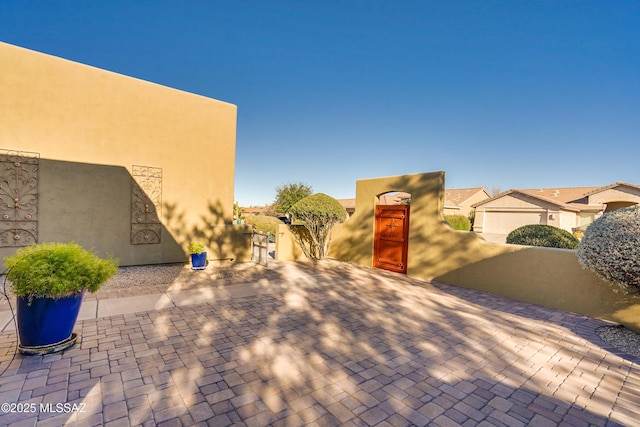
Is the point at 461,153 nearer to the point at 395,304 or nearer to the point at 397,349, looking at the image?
the point at 395,304

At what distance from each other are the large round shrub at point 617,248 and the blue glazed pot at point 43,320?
769cm

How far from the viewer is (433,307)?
5711 millimetres

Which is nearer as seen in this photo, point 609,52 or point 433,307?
point 433,307

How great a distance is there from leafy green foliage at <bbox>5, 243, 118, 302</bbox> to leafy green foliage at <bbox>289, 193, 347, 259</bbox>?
6.47m

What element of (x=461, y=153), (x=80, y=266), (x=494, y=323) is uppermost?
(x=461, y=153)

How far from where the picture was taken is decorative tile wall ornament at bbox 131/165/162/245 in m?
8.41

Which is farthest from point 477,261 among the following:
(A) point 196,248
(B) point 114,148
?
(B) point 114,148

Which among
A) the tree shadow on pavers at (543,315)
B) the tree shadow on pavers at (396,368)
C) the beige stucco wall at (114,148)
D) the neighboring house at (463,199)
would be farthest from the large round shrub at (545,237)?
→ the neighboring house at (463,199)

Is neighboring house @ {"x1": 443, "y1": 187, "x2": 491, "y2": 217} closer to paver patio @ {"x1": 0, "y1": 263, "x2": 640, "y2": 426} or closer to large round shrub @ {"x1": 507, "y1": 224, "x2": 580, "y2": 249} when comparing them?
large round shrub @ {"x1": 507, "y1": 224, "x2": 580, "y2": 249}

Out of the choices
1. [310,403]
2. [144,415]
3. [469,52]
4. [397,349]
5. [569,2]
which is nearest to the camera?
[144,415]

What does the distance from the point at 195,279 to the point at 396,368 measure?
574 cm

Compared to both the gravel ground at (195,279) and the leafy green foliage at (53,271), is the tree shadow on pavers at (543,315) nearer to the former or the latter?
the gravel ground at (195,279)

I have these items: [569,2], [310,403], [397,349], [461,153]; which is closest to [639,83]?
[569,2]

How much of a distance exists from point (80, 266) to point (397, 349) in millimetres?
4176
